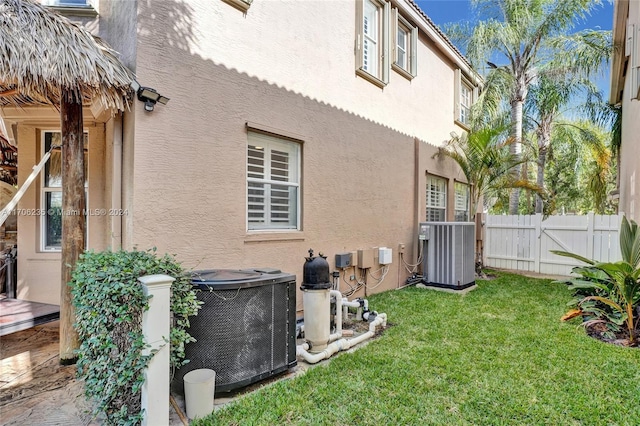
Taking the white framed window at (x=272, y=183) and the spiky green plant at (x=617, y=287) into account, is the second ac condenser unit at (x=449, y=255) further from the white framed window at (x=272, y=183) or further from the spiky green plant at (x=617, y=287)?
the white framed window at (x=272, y=183)

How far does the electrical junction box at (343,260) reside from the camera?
6883 millimetres

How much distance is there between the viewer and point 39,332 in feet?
17.0

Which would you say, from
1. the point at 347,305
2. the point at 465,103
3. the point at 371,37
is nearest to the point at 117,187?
the point at 347,305

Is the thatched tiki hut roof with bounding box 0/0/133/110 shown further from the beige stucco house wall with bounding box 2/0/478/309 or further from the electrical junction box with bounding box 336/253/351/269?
the electrical junction box with bounding box 336/253/351/269

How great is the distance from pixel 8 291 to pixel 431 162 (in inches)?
393

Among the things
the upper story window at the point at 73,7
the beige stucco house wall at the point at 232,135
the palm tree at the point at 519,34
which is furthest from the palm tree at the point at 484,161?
the upper story window at the point at 73,7

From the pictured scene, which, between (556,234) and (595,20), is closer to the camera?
(556,234)

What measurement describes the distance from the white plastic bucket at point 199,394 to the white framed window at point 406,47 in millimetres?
8226

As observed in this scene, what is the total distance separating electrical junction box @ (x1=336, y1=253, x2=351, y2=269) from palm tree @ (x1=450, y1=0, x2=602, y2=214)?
8.02 meters

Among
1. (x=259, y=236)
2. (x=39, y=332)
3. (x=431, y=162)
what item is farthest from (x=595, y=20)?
(x=39, y=332)

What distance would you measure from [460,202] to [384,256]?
6398 millimetres

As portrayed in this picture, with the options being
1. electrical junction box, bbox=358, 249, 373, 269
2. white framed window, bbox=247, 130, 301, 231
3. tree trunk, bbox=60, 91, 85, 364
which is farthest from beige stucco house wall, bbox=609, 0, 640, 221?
tree trunk, bbox=60, 91, 85, 364

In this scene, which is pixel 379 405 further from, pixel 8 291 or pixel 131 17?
pixel 8 291

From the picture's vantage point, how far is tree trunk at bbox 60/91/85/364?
13.4 ft
